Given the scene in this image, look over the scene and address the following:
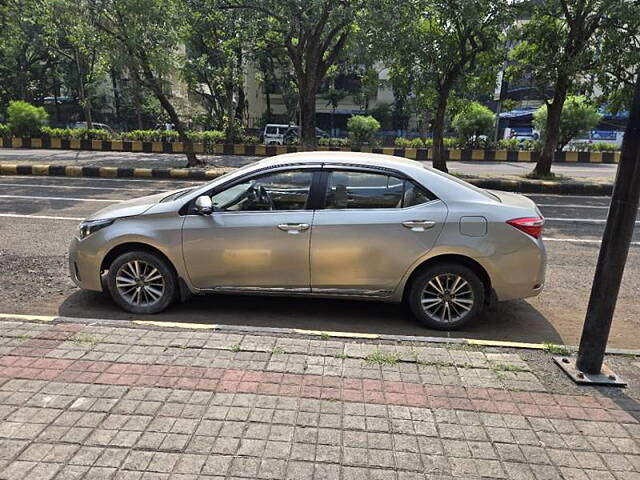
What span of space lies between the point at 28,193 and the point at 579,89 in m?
14.9

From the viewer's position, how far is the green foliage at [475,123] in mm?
25297

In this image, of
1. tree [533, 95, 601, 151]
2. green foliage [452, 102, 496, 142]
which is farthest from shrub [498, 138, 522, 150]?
tree [533, 95, 601, 151]

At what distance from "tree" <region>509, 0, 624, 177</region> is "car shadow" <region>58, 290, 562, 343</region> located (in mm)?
10925

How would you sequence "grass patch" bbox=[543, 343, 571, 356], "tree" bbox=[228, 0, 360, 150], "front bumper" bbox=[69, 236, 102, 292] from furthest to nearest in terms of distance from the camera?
"tree" bbox=[228, 0, 360, 150] < "front bumper" bbox=[69, 236, 102, 292] < "grass patch" bbox=[543, 343, 571, 356]

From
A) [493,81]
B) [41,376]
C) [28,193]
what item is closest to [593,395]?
[41,376]

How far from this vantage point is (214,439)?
2.71 metres

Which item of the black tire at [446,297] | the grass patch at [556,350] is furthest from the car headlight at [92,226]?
the grass patch at [556,350]

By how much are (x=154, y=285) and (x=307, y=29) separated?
474 inches

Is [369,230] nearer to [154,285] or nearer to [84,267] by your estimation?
[154,285]

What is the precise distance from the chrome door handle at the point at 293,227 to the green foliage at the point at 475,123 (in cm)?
2250

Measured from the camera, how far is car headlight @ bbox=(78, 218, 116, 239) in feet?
15.4

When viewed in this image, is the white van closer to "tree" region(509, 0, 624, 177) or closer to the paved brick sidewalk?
"tree" region(509, 0, 624, 177)

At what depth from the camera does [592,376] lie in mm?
3471

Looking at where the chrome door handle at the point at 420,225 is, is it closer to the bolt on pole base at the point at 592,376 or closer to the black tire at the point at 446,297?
the black tire at the point at 446,297
